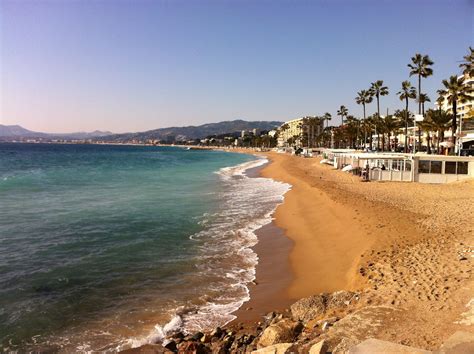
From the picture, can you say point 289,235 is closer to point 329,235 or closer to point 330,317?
point 329,235

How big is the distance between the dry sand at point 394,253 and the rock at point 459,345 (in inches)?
20.9

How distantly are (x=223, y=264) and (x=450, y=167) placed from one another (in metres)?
21.5

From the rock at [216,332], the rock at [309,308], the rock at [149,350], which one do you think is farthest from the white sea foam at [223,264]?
the rock at [309,308]

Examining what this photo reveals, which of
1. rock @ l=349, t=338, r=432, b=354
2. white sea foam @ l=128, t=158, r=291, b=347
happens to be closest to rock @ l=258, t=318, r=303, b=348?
rock @ l=349, t=338, r=432, b=354

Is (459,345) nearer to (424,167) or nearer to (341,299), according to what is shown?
(341,299)

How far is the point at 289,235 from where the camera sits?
52.4 feet

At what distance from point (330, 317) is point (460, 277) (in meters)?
3.37

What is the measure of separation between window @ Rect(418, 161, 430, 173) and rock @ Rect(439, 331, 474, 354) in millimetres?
24473

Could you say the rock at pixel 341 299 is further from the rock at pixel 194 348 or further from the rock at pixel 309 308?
the rock at pixel 194 348

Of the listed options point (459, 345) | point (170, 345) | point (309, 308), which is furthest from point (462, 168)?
point (170, 345)

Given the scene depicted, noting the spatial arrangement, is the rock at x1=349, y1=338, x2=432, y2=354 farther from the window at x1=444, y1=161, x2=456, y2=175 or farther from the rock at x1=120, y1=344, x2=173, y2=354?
the window at x1=444, y1=161, x2=456, y2=175

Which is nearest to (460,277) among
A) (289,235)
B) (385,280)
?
(385,280)

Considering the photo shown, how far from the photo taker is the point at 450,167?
2677 centimetres

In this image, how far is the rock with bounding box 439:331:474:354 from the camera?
505 cm
